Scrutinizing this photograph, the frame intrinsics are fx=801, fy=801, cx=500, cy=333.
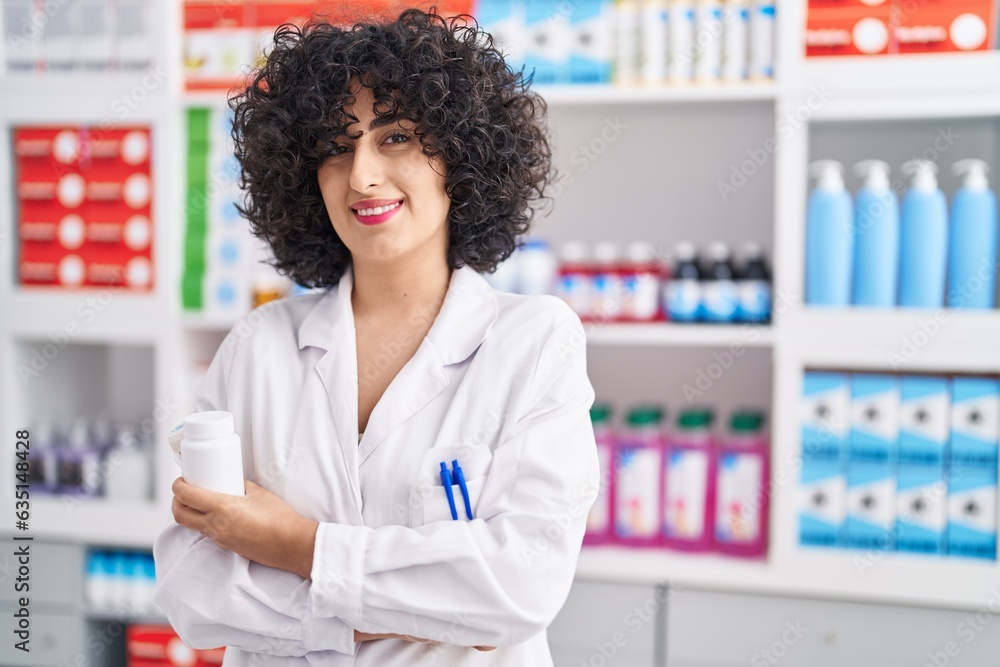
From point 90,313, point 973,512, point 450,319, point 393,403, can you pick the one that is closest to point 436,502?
point 393,403

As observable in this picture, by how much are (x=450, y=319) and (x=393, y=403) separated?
0.46 ft

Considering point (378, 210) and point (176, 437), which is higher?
point (378, 210)

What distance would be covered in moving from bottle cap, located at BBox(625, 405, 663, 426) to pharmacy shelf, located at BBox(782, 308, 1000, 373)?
38cm

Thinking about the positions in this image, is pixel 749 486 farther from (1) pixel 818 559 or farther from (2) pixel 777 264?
(2) pixel 777 264

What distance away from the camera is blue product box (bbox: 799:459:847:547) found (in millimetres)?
1895

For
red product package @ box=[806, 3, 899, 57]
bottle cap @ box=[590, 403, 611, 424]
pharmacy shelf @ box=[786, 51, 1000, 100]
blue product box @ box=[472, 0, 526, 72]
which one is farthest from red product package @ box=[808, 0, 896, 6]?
bottle cap @ box=[590, 403, 611, 424]

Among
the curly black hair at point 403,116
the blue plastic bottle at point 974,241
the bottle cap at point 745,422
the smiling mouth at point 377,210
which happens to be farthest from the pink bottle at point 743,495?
the smiling mouth at point 377,210


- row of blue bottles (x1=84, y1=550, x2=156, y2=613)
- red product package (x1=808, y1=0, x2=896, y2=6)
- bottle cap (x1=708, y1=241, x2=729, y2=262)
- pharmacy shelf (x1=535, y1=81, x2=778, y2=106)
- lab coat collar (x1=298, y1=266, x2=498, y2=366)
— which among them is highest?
red product package (x1=808, y1=0, x2=896, y2=6)

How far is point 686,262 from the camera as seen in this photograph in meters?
1.97

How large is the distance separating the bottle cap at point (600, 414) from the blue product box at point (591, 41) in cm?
83

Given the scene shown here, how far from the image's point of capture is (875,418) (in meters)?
1.87

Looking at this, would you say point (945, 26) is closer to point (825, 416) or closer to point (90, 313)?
point (825, 416)

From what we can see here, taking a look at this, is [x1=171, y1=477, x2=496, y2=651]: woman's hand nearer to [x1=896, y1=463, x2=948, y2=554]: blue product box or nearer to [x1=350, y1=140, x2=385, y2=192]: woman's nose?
[x1=350, y1=140, x2=385, y2=192]: woman's nose

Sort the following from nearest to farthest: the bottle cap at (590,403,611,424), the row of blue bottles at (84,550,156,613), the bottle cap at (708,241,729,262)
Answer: the bottle cap at (708,241,729,262)
the bottle cap at (590,403,611,424)
the row of blue bottles at (84,550,156,613)
